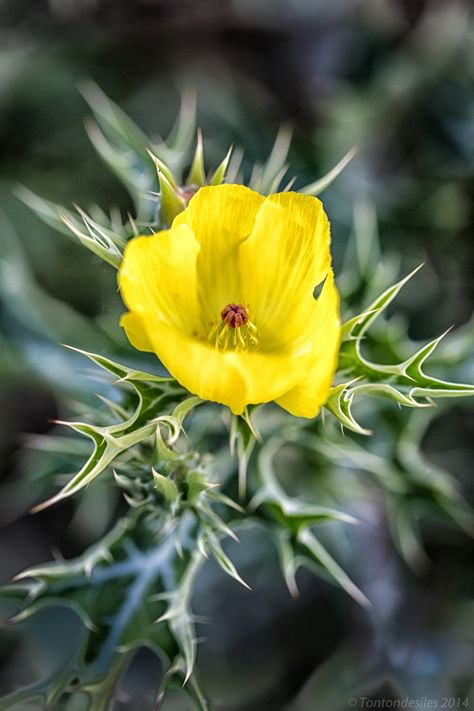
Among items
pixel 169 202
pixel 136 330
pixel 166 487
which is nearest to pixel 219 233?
pixel 169 202

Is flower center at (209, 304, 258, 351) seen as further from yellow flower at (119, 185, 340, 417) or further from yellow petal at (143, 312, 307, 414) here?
yellow petal at (143, 312, 307, 414)

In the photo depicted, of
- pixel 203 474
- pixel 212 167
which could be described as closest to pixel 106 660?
pixel 203 474

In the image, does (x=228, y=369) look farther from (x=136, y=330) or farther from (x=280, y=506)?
(x=280, y=506)

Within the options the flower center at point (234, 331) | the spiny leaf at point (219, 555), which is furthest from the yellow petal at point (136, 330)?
the spiny leaf at point (219, 555)

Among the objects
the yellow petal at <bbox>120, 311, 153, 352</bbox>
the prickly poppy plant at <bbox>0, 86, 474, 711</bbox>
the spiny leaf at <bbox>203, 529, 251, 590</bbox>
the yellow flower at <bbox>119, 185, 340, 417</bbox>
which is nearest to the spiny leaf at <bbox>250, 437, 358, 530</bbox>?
the prickly poppy plant at <bbox>0, 86, 474, 711</bbox>

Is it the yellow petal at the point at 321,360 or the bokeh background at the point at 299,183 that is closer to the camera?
the yellow petal at the point at 321,360

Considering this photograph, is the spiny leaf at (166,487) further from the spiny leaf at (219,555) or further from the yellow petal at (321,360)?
the yellow petal at (321,360)

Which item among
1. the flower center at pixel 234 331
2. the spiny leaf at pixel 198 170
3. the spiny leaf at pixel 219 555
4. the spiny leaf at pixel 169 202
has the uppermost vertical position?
the spiny leaf at pixel 198 170

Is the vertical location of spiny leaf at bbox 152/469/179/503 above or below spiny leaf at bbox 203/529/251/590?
above
